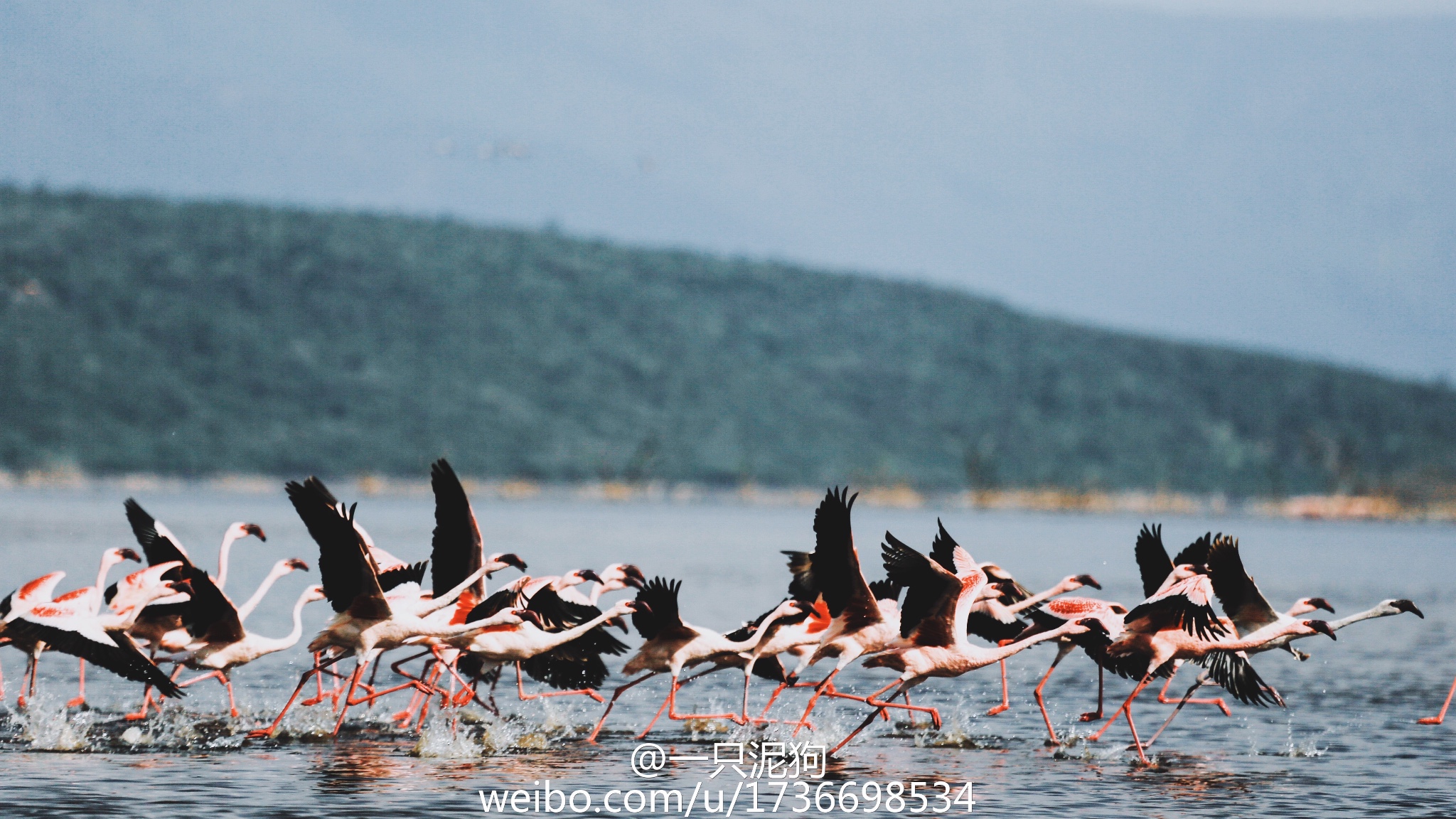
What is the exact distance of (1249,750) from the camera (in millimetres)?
16453

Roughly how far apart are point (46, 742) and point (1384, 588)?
91.5ft

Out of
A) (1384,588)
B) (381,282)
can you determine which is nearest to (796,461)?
(381,282)

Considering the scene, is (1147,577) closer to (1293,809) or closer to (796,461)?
(1293,809)

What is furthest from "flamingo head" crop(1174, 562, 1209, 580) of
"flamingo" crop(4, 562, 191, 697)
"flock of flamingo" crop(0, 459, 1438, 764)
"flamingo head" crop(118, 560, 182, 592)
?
"flamingo head" crop(118, 560, 182, 592)

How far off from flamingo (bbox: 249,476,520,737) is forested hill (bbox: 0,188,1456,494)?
66192 millimetres

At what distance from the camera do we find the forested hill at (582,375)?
83875 mm

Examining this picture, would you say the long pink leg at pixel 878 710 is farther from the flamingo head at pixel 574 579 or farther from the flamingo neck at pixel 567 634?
the flamingo head at pixel 574 579

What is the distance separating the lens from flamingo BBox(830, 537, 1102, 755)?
14766mm

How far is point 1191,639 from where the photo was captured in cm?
1573

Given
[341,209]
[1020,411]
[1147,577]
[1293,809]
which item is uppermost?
[341,209]

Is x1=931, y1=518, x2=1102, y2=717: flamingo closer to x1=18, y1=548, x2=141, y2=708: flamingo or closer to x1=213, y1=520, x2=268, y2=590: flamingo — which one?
x1=213, y1=520, x2=268, y2=590: flamingo

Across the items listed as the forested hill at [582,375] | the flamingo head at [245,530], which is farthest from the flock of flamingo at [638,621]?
the forested hill at [582,375]

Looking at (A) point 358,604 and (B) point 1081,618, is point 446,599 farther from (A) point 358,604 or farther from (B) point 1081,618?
(B) point 1081,618

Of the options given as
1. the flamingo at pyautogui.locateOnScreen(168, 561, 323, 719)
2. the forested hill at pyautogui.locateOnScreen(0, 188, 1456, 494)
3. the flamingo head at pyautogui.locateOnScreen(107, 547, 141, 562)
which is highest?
the forested hill at pyautogui.locateOnScreen(0, 188, 1456, 494)
